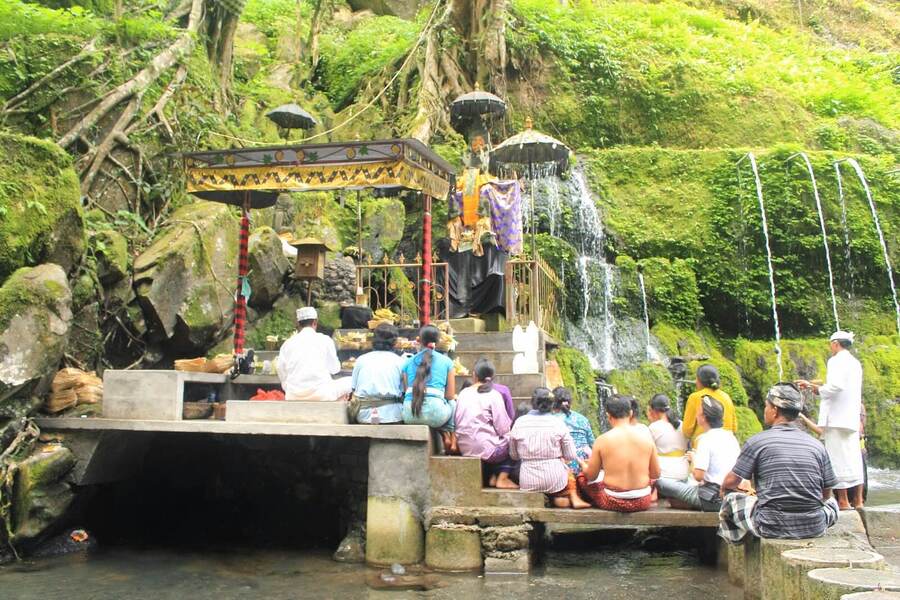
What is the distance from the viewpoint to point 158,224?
11.4 m

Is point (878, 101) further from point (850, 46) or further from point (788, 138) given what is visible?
point (850, 46)

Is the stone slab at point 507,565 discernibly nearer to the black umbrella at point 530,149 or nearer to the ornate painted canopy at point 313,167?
the ornate painted canopy at point 313,167

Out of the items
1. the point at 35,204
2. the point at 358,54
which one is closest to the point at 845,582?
the point at 35,204

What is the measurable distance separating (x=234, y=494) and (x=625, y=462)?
5.20m

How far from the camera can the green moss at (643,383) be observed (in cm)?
1397

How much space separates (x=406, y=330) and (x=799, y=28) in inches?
1098

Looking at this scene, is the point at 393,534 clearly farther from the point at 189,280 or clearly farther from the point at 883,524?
the point at 189,280

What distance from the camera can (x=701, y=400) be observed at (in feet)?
21.8

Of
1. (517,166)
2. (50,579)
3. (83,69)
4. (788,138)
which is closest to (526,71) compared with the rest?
(517,166)

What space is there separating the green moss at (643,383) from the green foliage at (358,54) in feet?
35.2

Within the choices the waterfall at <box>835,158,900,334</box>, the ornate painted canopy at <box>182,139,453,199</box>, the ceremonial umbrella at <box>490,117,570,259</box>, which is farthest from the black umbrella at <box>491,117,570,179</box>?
the waterfall at <box>835,158,900,334</box>

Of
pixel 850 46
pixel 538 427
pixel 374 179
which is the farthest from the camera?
pixel 850 46

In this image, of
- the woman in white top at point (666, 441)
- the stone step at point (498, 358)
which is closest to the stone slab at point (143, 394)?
the stone step at point (498, 358)

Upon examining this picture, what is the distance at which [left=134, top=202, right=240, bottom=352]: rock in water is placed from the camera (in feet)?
33.4
